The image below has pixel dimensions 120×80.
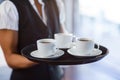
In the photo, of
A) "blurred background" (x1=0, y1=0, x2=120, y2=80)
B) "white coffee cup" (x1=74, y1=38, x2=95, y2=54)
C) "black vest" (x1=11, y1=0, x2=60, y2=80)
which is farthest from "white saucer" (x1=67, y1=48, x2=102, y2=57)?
"blurred background" (x1=0, y1=0, x2=120, y2=80)

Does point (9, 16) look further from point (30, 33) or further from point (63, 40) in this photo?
point (63, 40)

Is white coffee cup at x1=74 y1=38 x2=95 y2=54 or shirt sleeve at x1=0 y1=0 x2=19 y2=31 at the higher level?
shirt sleeve at x1=0 y1=0 x2=19 y2=31

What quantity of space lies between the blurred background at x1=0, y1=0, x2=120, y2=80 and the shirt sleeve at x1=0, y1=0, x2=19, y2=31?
3.65 feet

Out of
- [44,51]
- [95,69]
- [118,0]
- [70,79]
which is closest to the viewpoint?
[44,51]

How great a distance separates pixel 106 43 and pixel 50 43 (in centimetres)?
166

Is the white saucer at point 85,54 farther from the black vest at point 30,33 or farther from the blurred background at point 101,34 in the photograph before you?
the blurred background at point 101,34

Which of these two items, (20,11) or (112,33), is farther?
(112,33)

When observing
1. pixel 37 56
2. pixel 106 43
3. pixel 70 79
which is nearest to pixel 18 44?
pixel 37 56

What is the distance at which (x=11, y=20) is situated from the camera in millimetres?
1036

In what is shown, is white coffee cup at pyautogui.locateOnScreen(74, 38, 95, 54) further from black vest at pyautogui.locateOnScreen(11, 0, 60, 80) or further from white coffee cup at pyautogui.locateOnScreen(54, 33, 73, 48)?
black vest at pyautogui.locateOnScreen(11, 0, 60, 80)

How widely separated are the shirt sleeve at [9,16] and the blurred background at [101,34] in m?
1.11

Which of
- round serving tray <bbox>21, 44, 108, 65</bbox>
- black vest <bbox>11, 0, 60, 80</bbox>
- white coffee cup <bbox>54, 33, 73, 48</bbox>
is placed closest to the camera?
round serving tray <bbox>21, 44, 108, 65</bbox>

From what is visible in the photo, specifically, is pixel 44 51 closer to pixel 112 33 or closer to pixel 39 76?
pixel 39 76

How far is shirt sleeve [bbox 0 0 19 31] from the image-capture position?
3.37ft
